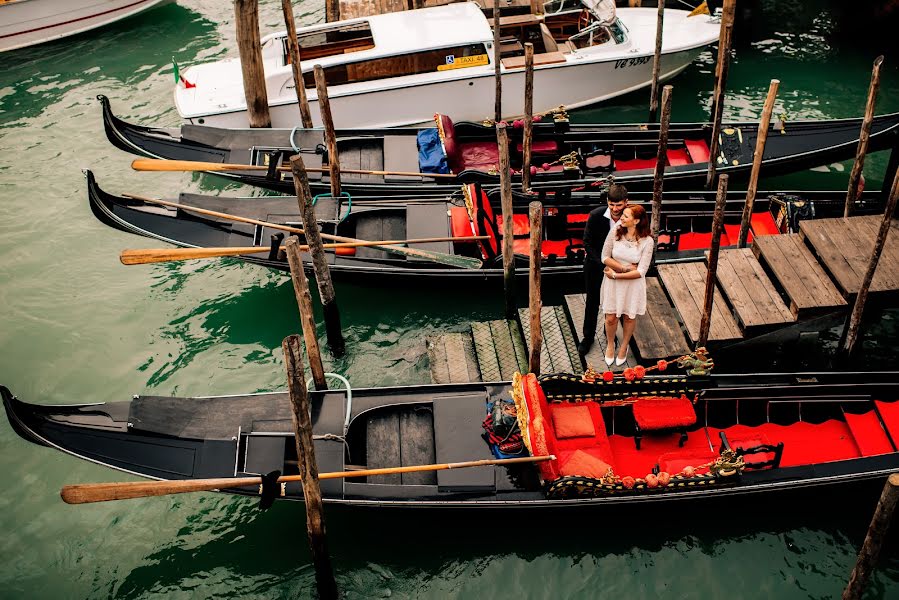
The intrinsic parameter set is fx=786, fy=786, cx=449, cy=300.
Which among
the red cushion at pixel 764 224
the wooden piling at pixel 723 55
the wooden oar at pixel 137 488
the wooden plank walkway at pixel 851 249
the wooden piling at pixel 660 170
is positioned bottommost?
the red cushion at pixel 764 224

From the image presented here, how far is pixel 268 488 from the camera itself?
18.4ft

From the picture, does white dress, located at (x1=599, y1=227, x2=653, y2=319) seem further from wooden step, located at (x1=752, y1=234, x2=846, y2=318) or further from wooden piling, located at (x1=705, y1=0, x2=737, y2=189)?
wooden piling, located at (x1=705, y1=0, x2=737, y2=189)

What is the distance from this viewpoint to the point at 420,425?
6.54m

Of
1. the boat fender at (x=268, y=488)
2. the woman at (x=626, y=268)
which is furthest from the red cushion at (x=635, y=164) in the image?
the boat fender at (x=268, y=488)

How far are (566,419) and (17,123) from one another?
420 inches

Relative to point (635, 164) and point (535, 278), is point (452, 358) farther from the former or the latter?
point (635, 164)

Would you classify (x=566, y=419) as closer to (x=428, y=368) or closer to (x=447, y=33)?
(x=428, y=368)

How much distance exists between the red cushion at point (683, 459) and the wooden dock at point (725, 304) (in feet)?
2.78

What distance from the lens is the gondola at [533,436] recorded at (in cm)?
603

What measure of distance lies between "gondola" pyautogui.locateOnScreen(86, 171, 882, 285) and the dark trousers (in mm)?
1374

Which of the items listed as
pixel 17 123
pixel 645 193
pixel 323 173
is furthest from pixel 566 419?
pixel 17 123

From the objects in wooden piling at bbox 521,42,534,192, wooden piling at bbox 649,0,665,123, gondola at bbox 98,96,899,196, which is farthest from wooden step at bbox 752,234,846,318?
wooden piling at bbox 649,0,665,123

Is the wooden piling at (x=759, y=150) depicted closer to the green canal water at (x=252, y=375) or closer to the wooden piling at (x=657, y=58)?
the green canal water at (x=252, y=375)

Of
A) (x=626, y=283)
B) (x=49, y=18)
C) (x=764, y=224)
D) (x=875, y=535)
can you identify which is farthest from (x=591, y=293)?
(x=49, y=18)
